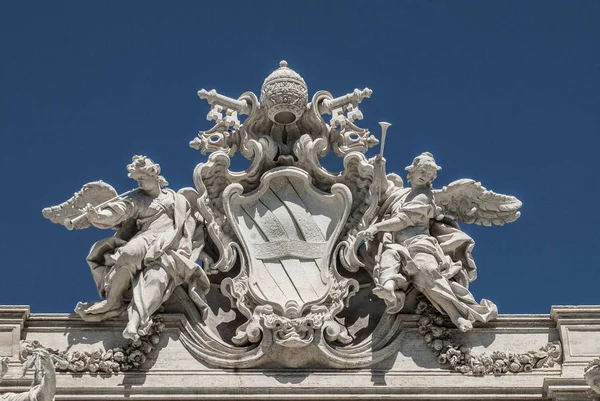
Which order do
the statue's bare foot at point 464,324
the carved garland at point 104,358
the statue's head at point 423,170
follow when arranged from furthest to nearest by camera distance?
the statue's head at point 423,170 < the statue's bare foot at point 464,324 < the carved garland at point 104,358

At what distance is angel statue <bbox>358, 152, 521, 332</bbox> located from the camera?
77.9 ft

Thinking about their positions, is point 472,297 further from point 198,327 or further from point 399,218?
point 198,327

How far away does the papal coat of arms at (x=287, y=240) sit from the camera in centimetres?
2373

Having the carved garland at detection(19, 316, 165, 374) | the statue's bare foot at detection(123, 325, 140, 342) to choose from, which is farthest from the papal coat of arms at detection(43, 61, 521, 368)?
the carved garland at detection(19, 316, 165, 374)

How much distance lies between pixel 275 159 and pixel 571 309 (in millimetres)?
3800

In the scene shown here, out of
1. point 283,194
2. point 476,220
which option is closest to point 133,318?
point 283,194

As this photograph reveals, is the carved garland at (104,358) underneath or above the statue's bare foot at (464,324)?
underneath

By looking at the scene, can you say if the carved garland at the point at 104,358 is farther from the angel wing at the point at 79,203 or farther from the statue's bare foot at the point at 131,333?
the angel wing at the point at 79,203

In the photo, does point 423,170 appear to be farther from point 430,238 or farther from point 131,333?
point 131,333

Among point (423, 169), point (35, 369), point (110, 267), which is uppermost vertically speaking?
point (423, 169)

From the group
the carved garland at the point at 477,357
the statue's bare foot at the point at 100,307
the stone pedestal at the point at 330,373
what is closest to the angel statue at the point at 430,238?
the carved garland at the point at 477,357

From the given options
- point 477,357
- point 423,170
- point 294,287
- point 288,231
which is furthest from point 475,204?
Result: point 294,287

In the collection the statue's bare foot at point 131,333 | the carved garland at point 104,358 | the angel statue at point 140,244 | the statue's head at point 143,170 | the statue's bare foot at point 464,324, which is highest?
the statue's head at point 143,170

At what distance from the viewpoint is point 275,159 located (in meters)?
25.0
